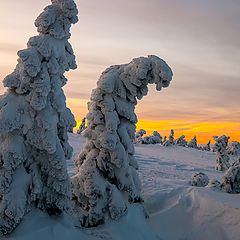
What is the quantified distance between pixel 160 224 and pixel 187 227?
96 cm

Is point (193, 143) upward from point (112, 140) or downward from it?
downward

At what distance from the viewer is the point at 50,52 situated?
29.6 feet

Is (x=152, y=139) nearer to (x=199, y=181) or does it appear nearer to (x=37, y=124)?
(x=199, y=181)

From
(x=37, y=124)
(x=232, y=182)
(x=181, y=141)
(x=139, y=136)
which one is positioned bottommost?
(x=232, y=182)

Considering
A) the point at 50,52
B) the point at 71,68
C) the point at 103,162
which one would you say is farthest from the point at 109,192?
the point at 50,52

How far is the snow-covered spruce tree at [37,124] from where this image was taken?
873 cm

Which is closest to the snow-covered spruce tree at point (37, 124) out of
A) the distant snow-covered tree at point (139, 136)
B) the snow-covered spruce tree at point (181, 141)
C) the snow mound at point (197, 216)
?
the snow mound at point (197, 216)

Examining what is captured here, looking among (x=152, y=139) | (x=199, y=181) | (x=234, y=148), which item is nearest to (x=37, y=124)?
(x=199, y=181)

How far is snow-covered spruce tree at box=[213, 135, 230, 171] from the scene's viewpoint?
114 ft

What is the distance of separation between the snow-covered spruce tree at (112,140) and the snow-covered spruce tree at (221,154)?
79.4ft

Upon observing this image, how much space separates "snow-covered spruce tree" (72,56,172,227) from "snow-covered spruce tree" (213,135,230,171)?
24.2 metres

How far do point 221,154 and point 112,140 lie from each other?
27.1 meters

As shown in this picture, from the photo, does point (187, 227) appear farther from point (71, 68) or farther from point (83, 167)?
point (71, 68)

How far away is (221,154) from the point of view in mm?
36688
